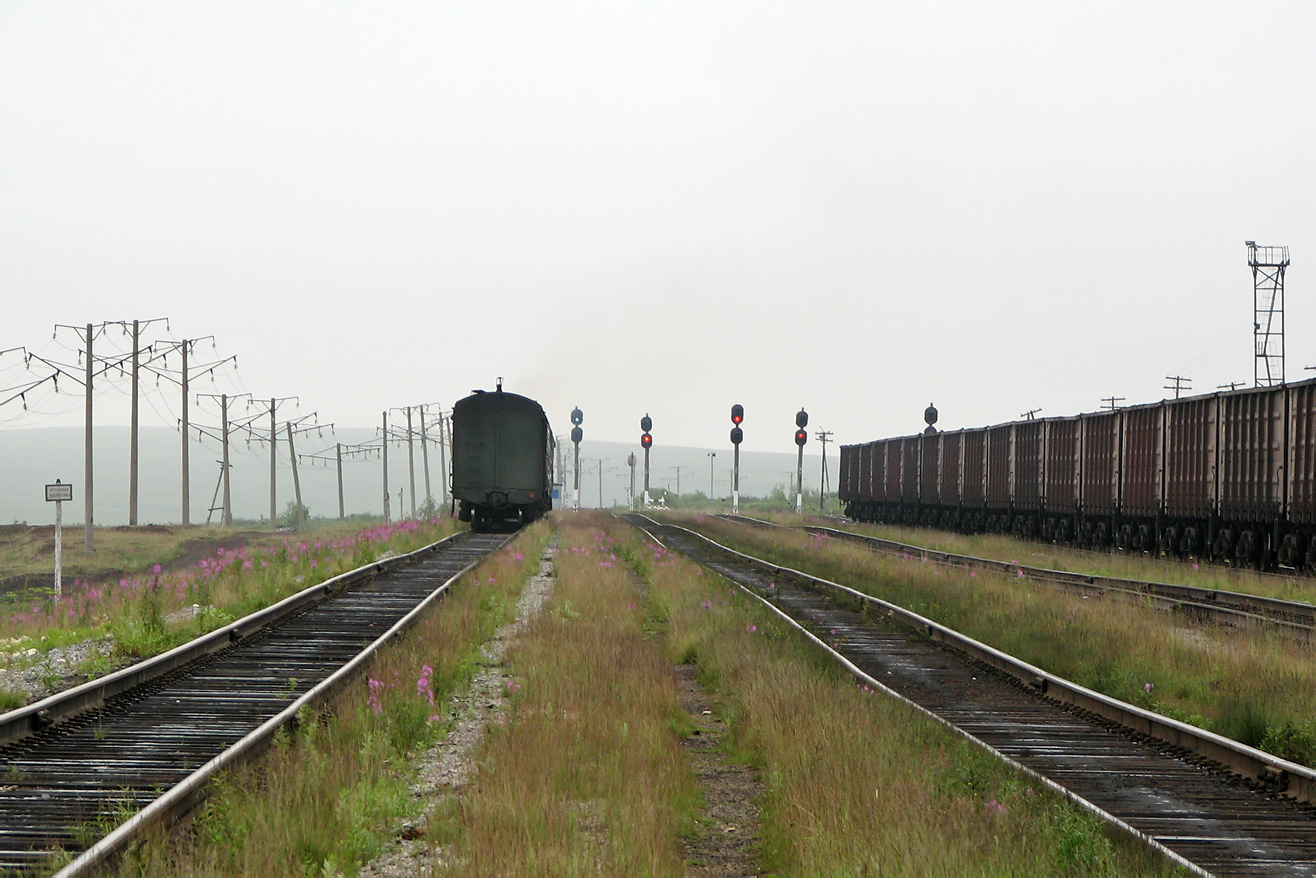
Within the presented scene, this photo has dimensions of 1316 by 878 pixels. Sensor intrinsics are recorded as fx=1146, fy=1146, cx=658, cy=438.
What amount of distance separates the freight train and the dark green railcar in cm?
1598

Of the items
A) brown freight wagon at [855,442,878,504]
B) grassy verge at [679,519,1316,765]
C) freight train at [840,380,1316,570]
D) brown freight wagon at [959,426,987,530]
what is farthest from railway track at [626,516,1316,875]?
brown freight wagon at [855,442,878,504]

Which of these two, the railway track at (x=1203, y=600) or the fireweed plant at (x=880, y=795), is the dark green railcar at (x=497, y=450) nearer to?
the railway track at (x=1203, y=600)

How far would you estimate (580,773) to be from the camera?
23.7 ft

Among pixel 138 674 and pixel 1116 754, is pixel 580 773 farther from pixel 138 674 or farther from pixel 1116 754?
pixel 138 674

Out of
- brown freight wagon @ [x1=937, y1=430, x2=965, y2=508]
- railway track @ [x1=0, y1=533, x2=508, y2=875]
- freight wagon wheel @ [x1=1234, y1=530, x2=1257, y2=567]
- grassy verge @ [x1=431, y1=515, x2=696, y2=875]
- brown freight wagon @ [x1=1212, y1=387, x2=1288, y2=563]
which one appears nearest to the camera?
grassy verge @ [x1=431, y1=515, x2=696, y2=875]

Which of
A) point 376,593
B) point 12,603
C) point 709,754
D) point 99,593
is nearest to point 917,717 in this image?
point 709,754

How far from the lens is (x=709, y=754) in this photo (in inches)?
352

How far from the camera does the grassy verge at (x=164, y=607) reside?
1201cm

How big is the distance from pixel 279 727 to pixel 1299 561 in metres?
21.2

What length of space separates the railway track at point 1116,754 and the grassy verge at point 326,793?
3971 millimetres

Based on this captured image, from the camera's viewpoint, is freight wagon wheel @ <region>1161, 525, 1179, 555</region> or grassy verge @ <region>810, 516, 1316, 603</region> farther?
freight wagon wheel @ <region>1161, 525, 1179, 555</region>

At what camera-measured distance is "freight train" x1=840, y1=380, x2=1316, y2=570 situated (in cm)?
2242

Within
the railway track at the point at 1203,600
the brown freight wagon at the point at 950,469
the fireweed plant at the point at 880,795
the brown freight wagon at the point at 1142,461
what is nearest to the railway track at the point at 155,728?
the fireweed plant at the point at 880,795

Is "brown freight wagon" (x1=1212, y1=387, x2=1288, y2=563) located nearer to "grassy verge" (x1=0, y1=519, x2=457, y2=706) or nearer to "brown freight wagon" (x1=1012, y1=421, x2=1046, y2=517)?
"brown freight wagon" (x1=1012, y1=421, x2=1046, y2=517)
